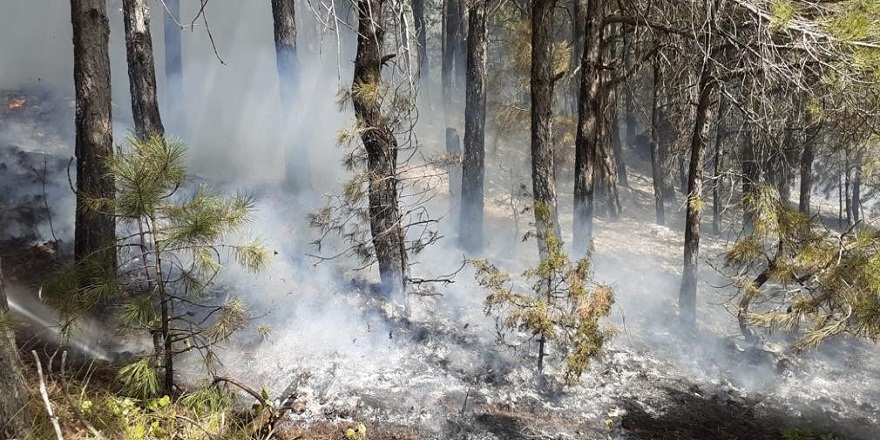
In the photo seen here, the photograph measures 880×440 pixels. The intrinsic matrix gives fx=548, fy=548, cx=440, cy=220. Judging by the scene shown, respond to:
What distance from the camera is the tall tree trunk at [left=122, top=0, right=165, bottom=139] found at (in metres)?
8.98

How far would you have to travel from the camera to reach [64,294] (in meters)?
4.23

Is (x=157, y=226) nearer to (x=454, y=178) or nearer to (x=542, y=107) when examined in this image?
(x=542, y=107)

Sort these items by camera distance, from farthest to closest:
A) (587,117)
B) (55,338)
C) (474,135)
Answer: (474,135) → (587,117) → (55,338)

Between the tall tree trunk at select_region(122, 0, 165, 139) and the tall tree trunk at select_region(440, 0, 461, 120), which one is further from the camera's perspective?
the tall tree trunk at select_region(440, 0, 461, 120)

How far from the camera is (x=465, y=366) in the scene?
298 inches

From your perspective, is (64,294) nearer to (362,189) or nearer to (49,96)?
(362,189)

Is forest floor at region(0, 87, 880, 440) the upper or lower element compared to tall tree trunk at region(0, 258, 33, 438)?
lower

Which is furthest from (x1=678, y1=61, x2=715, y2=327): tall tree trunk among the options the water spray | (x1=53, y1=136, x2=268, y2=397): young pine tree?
the water spray

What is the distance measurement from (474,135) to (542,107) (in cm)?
394

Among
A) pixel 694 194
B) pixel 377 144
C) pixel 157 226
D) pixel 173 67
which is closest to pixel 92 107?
pixel 157 226

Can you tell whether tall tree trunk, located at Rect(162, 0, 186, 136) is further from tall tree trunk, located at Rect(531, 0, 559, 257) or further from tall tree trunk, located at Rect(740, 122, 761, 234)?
tall tree trunk, located at Rect(740, 122, 761, 234)

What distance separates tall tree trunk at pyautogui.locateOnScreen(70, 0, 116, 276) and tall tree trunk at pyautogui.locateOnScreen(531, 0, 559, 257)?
525cm

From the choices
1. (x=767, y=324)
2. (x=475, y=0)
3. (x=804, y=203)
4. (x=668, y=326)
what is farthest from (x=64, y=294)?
(x=804, y=203)

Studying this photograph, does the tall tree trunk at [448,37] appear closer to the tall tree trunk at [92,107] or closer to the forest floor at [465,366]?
the forest floor at [465,366]
